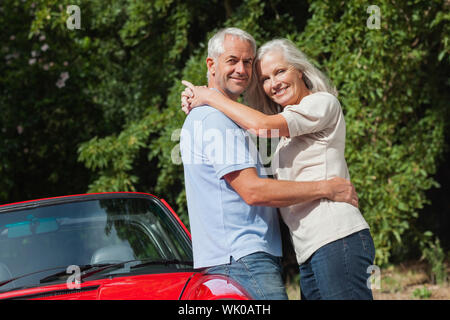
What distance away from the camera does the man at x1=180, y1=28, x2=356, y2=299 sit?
194 cm

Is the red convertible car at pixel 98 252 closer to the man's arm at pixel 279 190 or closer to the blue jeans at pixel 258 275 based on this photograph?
the blue jeans at pixel 258 275

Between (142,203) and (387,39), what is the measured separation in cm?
310

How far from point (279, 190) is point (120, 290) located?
0.73m

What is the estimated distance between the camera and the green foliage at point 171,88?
194 inches

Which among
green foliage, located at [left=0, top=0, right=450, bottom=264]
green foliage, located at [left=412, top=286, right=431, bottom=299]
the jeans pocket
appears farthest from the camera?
green foliage, located at [left=412, top=286, right=431, bottom=299]

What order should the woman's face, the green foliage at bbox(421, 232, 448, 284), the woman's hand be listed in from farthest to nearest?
the green foliage at bbox(421, 232, 448, 284)
the woman's face
the woman's hand

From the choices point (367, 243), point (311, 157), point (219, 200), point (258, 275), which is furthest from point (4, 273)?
point (367, 243)

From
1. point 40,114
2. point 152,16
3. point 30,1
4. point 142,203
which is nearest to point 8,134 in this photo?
point 40,114

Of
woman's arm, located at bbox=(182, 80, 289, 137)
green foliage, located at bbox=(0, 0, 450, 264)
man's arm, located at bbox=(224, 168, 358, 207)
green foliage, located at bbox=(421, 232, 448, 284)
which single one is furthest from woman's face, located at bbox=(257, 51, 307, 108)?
green foliage, located at bbox=(421, 232, 448, 284)

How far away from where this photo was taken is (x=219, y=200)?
6.57 ft

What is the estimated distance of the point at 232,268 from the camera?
6.43 feet

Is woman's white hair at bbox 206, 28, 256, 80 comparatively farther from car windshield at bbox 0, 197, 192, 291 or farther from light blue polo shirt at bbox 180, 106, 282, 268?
car windshield at bbox 0, 197, 192, 291

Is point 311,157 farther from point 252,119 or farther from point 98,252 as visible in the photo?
point 98,252

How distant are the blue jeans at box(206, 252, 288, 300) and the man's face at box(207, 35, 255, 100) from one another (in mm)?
755
